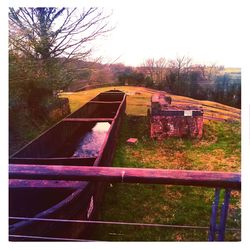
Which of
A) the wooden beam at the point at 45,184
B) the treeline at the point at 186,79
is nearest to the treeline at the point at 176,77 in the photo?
the treeline at the point at 186,79

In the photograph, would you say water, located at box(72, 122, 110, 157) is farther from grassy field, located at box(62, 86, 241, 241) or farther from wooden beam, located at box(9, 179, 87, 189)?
wooden beam, located at box(9, 179, 87, 189)

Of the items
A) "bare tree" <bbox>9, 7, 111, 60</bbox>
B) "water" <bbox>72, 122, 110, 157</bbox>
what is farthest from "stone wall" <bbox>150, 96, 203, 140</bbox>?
"bare tree" <bbox>9, 7, 111, 60</bbox>

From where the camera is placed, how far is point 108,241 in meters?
1.93

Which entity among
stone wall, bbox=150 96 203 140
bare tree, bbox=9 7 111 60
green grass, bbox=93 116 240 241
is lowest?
green grass, bbox=93 116 240 241

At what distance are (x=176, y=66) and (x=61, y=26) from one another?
805 millimetres

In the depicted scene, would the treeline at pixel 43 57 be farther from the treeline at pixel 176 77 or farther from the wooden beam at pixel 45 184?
the wooden beam at pixel 45 184

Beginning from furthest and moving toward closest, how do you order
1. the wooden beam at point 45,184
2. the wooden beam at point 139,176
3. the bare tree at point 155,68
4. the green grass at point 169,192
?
the bare tree at point 155,68, the green grass at point 169,192, the wooden beam at point 45,184, the wooden beam at point 139,176

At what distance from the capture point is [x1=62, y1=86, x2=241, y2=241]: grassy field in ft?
6.36

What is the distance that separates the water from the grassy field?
0.15m

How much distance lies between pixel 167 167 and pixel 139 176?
806mm

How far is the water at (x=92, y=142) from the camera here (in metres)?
A: 2.13

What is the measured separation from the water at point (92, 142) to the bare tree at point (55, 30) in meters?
0.52
